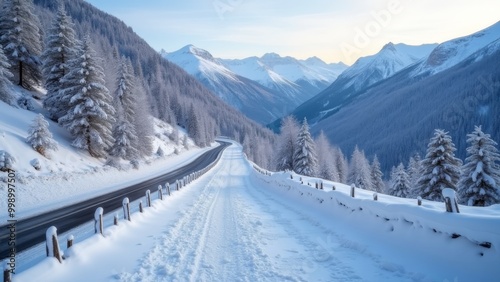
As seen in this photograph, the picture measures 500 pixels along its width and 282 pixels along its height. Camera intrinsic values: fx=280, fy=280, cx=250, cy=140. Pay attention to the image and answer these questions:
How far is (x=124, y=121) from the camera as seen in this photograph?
36.1 m

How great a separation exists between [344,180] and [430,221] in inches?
2225

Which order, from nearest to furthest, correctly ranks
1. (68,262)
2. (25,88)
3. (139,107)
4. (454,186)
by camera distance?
(68,262) < (454,186) < (25,88) < (139,107)

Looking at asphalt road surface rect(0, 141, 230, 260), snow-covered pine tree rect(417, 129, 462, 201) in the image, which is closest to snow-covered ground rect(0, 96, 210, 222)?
asphalt road surface rect(0, 141, 230, 260)

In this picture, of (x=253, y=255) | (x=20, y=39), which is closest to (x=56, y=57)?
(x=20, y=39)

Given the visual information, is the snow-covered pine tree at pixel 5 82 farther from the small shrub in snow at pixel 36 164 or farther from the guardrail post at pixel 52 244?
the guardrail post at pixel 52 244

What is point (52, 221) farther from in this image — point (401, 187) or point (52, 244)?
point (401, 187)

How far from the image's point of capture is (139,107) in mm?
45406

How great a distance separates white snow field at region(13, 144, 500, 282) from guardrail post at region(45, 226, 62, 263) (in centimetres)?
20

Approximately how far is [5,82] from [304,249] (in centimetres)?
3111

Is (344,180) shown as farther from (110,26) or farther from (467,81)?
(110,26)

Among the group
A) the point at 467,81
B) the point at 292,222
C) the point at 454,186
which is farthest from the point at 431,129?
the point at 292,222

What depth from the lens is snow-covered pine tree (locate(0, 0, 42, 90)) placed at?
104 ft

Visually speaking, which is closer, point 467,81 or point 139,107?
point 139,107

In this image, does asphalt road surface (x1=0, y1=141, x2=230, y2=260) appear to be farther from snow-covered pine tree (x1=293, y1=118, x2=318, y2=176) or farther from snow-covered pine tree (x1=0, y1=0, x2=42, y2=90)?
snow-covered pine tree (x1=293, y1=118, x2=318, y2=176)
